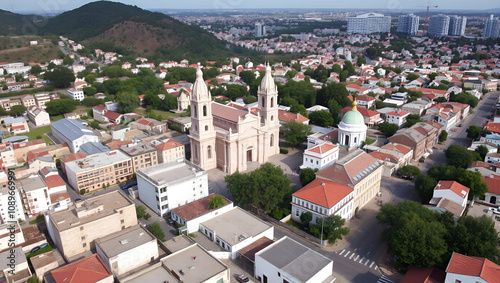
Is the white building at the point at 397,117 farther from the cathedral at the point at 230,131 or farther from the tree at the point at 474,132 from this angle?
the cathedral at the point at 230,131

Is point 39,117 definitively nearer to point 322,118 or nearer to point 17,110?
point 17,110

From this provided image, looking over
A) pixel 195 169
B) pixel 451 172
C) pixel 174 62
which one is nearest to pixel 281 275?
pixel 195 169

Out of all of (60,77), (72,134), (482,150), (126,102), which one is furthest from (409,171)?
(60,77)

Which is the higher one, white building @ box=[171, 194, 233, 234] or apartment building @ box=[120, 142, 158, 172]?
apartment building @ box=[120, 142, 158, 172]

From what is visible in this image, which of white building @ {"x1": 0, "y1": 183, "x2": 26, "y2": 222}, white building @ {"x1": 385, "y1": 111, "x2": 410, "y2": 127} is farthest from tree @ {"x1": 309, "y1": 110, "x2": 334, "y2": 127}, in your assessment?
white building @ {"x1": 0, "y1": 183, "x2": 26, "y2": 222}

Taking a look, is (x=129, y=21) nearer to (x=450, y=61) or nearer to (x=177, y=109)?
(x=177, y=109)

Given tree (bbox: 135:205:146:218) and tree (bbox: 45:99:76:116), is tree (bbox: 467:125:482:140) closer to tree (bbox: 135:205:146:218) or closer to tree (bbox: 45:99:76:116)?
tree (bbox: 135:205:146:218)
